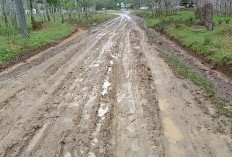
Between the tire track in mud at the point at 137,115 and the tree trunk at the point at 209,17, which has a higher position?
the tree trunk at the point at 209,17

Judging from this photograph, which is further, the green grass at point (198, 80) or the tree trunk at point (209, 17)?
the tree trunk at point (209, 17)

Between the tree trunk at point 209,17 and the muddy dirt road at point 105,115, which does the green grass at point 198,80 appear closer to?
the muddy dirt road at point 105,115

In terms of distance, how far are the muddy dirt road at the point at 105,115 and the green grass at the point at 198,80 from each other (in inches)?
10.2

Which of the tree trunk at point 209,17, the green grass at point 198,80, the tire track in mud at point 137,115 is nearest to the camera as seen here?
the tire track in mud at point 137,115

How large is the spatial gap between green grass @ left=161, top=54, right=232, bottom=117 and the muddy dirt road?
26cm

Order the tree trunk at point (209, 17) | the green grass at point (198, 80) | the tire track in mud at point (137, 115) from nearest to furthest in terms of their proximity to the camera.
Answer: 1. the tire track in mud at point (137, 115)
2. the green grass at point (198, 80)
3. the tree trunk at point (209, 17)

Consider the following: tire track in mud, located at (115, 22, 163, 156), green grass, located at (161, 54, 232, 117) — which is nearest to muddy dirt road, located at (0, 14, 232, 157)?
tire track in mud, located at (115, 22, 163, 156)

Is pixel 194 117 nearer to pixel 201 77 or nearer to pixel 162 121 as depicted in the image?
pixel 162 121

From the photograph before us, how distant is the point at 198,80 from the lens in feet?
29.9

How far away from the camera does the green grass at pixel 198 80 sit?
6.84 m

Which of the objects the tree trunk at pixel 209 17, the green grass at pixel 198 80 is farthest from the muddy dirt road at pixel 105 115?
the tree trunk at pixel 209 17

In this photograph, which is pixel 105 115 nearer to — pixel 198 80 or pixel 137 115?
pixel 137 115

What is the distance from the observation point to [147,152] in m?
4.96

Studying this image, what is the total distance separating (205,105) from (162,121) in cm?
141
